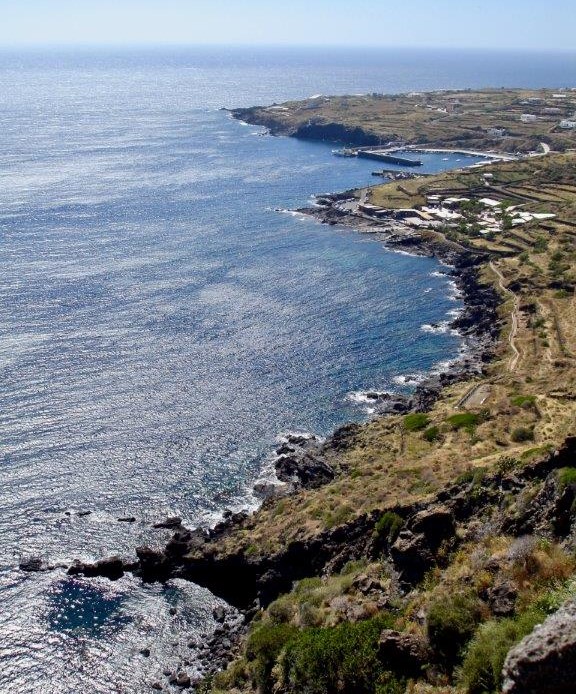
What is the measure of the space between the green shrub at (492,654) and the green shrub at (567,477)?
9324mm

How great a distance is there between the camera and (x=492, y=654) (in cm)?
2523

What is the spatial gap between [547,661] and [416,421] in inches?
2230

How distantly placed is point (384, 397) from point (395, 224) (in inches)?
3371

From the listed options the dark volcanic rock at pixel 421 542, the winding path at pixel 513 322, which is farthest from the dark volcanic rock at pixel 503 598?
the winding path at pixel 513 322

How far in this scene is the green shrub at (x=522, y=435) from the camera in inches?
2539

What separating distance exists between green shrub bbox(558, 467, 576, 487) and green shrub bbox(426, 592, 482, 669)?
26.0 feet

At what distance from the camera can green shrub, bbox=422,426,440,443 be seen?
69812 mm

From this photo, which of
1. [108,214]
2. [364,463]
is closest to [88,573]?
[364,463]

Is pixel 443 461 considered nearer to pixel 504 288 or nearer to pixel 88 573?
pixel 88 573

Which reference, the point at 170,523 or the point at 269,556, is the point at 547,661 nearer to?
the point at 269,556

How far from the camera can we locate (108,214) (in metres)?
163

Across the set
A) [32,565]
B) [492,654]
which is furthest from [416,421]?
[492,654]

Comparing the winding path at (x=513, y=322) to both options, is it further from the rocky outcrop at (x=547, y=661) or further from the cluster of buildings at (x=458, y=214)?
the rocky outcrop at (x=547, y=661)

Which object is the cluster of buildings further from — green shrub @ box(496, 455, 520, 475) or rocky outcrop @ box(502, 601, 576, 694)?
rocky outcrop @ box(502, 601, 576, 694)
